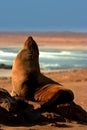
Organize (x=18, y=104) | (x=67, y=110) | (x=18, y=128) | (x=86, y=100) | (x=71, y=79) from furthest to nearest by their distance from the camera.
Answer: (x=71, y=79)
(x=86, y=100)
(x=67, y=110)
(x=18, y=104)
(x=18, y=128)

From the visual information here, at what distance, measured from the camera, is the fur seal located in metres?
9.48

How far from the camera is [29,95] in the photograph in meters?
9.65

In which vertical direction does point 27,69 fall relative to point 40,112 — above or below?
above

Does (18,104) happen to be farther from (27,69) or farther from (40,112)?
(27,69)

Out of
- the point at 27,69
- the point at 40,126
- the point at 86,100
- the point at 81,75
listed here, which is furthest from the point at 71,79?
the point at 40,126

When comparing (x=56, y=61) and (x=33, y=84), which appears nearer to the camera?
(x=33, y=84)

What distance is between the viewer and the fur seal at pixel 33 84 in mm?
9477

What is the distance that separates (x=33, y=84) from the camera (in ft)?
31.7

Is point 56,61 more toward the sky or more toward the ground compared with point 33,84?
more toward the sky

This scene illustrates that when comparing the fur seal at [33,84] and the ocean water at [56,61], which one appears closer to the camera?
the fur seal at [33,84]

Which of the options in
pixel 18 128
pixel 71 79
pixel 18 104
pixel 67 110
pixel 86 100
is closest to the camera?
pixel 18 128

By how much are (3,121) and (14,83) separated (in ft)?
4.58

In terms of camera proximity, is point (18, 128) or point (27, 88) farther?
point (27, 88)

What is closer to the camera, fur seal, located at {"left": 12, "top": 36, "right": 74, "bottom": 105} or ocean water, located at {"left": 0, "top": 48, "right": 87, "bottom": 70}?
fur seal, located at {"left": 12, "top": 36, "right": 74, "bottom": 105}
